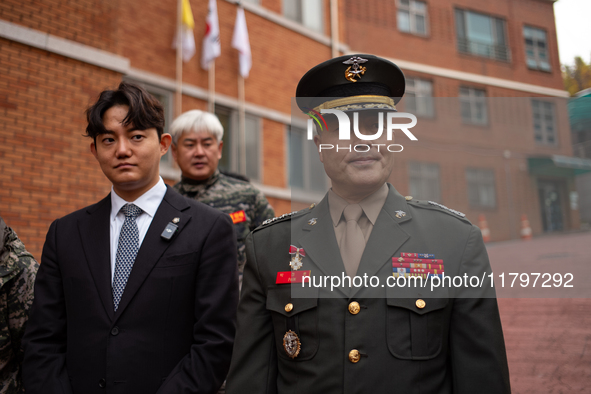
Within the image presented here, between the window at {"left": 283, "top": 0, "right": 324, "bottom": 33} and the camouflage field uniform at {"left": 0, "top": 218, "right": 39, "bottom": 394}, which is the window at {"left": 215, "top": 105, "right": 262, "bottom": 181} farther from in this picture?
the camouflage field uniform at {"left": 0, "top": 218, "right": 39, "bottom": 394}

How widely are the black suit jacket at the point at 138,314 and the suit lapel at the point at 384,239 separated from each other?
0.80 meters

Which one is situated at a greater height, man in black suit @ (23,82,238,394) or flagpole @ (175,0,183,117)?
flagpole @ (175,0,183,117)

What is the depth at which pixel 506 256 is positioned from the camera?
2.03 meters

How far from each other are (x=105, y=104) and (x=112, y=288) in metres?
0.88

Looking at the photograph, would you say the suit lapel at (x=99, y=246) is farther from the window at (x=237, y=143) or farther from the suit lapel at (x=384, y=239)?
the window at (x=237, y=143)

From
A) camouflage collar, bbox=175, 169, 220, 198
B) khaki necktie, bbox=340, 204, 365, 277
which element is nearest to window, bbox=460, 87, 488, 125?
khaki necktie, bbox=340, 204, 365, 277

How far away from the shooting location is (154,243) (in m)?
2.37

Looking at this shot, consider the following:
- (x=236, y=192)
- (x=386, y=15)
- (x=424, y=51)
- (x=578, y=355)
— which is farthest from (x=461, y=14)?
(x=578, y=355)

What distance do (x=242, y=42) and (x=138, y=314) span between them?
330 inches

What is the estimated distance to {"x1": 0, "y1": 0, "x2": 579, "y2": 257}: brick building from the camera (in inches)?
82.0

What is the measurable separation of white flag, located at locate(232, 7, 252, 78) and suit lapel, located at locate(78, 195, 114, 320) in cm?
781

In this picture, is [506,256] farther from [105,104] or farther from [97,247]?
[105,104]

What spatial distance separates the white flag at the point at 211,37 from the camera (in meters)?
9.47

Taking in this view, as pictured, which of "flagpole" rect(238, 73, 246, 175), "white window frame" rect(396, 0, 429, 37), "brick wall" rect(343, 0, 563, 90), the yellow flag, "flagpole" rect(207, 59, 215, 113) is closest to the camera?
the yellow flag
